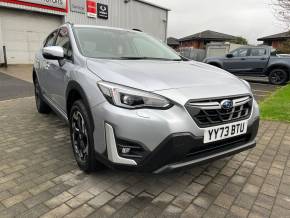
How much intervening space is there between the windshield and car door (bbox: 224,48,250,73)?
8974 millimetres

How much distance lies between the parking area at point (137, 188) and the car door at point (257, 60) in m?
8.63

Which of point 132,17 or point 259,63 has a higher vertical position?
point 132,17

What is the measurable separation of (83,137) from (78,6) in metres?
16.5

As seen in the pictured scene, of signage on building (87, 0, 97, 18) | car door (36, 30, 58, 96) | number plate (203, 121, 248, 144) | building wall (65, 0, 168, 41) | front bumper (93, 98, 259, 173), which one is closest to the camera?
front bumper (93, 98, 259, 173)

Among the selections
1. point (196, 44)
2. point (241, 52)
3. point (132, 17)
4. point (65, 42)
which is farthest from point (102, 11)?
point (196, 44)

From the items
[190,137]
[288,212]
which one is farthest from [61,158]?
[288,212]

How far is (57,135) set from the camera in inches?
151

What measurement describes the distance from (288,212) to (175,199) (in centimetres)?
93

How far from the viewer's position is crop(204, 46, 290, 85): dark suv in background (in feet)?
35.3

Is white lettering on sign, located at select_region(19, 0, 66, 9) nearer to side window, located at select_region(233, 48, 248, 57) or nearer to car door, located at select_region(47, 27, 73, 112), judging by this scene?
side window, located at select_region(233, 48, 248, 57)

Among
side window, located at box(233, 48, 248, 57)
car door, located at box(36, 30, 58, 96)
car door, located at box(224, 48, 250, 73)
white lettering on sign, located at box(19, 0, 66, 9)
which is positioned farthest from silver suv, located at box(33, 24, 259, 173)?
white lettering on sign, located at box(19, 0, 66, 9)

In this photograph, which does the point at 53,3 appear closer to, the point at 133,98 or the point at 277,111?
the point at 277,111

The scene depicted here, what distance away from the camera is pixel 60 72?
3.19 meters

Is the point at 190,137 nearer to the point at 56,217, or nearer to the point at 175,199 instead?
the point at 175,199
